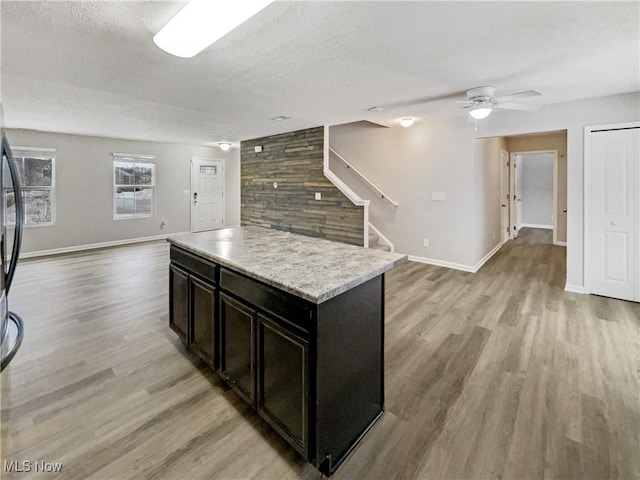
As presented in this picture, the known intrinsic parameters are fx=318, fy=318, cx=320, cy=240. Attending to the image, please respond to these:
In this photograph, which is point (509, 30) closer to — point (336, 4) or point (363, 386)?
point (336, 4)

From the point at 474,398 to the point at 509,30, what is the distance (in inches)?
95.7

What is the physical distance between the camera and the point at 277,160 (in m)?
6.25

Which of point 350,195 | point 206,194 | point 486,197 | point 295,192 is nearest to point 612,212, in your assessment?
point 486,197

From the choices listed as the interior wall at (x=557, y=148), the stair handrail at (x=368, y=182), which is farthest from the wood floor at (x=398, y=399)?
the interior wall at (x=557, y=148)

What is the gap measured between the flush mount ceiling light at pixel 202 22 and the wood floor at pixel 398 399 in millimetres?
2211

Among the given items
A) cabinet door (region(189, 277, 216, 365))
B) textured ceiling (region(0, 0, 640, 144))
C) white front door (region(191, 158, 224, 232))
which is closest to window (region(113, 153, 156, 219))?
white front door (region(191, 158, 224, 232))

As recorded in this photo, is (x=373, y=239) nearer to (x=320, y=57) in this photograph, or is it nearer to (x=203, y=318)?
(x=320, y=57)

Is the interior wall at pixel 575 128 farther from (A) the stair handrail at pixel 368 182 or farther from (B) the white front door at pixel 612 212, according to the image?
(A) the stair handrail at pixel 368 182

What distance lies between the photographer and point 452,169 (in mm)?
5152

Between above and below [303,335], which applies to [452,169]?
above

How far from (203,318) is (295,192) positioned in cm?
394

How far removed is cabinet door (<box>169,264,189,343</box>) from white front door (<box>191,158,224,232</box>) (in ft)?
19.9

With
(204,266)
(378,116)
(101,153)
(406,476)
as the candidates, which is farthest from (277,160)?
(406,476)

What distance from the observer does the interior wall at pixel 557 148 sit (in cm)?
677
